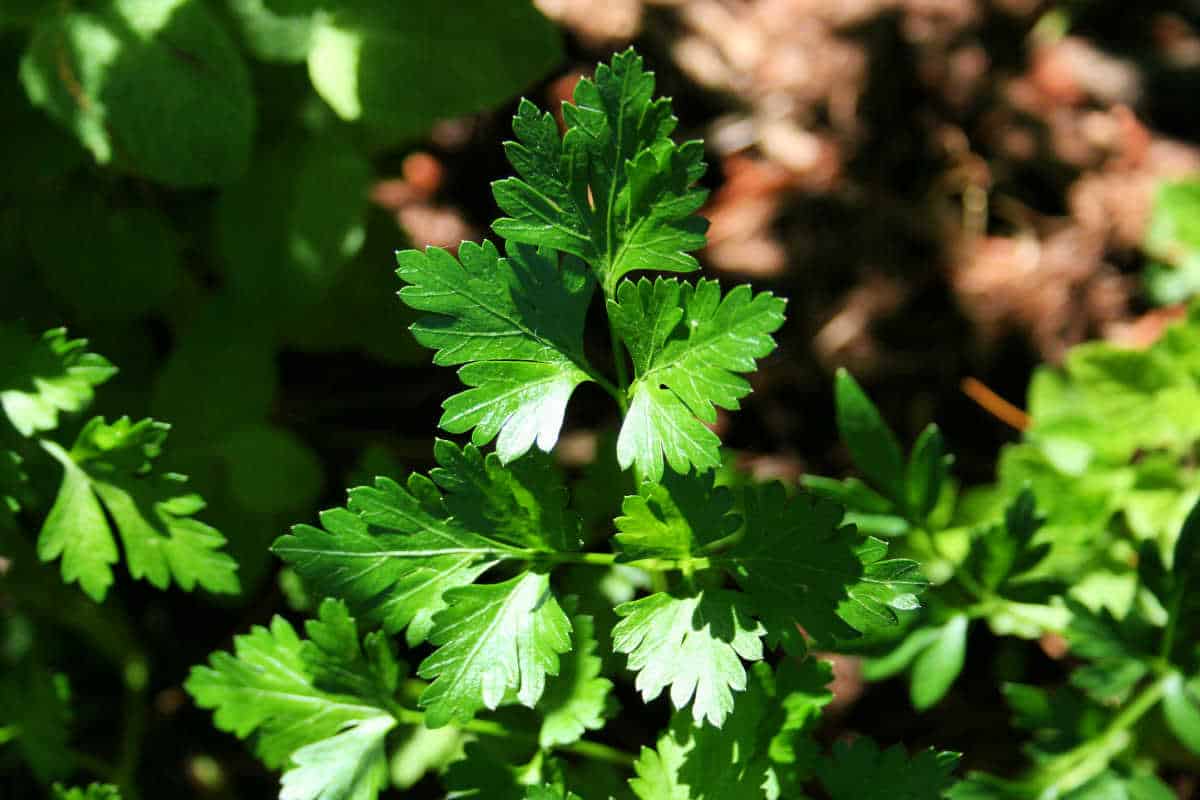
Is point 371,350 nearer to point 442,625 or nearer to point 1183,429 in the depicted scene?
point 442,625

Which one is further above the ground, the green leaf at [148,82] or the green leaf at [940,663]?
the green leaf at [148,82]

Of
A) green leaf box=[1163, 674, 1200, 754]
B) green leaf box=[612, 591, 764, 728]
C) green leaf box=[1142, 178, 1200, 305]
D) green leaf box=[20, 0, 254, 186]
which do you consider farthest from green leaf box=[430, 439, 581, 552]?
green leaf box=[1142, 178, 1200, 305]

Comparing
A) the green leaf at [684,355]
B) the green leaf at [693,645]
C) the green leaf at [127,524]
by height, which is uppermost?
the green leaf at [684,355]

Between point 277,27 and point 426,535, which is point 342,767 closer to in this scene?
point 426,535

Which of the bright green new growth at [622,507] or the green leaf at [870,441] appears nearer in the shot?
the bright green new growth at [622,507]

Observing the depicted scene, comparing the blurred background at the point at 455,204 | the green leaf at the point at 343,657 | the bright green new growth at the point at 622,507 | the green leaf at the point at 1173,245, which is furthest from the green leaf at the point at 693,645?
the green leaf at the point at 1173,245

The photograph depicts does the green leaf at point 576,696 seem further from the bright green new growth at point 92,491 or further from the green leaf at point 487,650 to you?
the bright green new growth at point 92,491
